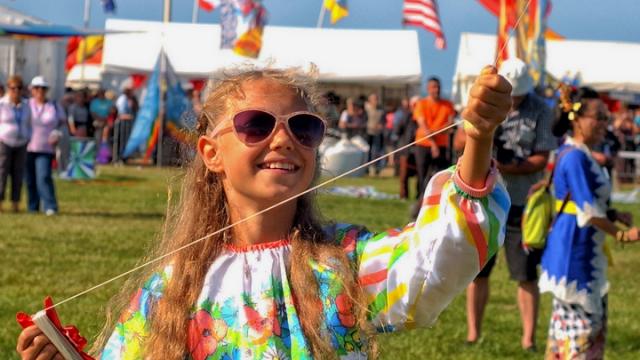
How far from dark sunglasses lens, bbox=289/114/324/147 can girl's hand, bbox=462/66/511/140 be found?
56cm

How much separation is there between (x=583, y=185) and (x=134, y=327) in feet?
11.0

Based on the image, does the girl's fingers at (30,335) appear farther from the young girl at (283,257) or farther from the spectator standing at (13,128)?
the spectator standing at (13,128)

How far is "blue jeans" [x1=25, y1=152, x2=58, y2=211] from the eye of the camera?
13.9 metres

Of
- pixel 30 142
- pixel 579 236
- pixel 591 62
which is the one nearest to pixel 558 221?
pixel 579 236

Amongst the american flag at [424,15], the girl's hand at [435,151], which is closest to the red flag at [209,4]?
the american flag at [424,15]

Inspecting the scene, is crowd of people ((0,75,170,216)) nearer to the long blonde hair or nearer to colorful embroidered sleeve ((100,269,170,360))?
the long blonde hair

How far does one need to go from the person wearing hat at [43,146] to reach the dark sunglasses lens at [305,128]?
1139 cm

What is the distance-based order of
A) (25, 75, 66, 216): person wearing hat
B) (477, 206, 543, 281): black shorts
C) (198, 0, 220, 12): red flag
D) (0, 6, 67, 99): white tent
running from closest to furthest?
(477, 206, 543, 281): black shorts < (25, 75, 66, 216): person wearing hat < (198, 0, 220, 12): red flag < (0, 6, 67, 99): white tent

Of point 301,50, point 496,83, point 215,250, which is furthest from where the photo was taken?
point 301,50

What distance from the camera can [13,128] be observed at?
13.8m

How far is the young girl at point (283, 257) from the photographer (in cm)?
261

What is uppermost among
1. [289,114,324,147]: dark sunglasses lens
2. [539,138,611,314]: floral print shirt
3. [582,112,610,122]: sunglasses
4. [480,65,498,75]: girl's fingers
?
[480,65,498,75]: girl's fingers

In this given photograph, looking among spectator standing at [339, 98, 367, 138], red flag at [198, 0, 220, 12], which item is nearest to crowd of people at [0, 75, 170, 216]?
red flag at [198, 0, 220, 12]

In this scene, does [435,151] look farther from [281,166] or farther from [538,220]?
[281,166]
